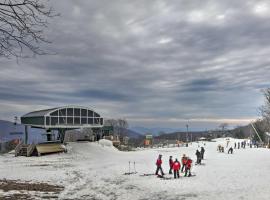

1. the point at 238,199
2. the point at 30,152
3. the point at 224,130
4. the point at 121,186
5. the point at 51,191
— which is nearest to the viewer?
the point at 238,199

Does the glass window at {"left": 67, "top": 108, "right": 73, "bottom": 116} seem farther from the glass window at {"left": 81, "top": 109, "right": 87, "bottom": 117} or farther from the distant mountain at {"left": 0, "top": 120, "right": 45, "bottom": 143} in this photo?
the distant mountain at {"left": 0, "top": 120, "right": 45, "bottom": 143}

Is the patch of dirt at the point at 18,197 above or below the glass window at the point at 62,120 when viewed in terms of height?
below

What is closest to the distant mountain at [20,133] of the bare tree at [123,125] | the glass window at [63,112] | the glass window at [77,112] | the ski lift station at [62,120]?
the ski lift station at [62,120]

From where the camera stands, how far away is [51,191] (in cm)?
2209

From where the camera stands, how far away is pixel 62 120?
218ft

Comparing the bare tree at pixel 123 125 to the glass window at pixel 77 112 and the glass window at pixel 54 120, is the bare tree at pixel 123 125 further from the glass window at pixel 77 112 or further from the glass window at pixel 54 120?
the glass window at pixel 54 120

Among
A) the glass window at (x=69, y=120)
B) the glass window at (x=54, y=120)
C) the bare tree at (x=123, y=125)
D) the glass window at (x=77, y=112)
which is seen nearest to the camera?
the glass window at (x=54, y=120)

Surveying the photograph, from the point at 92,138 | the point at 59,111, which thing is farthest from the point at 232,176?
the point at 92,138

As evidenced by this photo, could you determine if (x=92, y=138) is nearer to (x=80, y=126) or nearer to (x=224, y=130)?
(x=80, y=126)

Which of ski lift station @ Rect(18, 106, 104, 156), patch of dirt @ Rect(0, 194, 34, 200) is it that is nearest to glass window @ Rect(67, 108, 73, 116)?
ski lift station @ Rect(18, 106, 104, 156)

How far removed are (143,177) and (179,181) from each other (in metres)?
4.10

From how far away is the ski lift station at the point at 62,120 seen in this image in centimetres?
6475

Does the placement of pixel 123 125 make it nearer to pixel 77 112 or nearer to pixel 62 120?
pixel 77 112

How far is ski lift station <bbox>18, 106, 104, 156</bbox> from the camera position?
64750 mm
